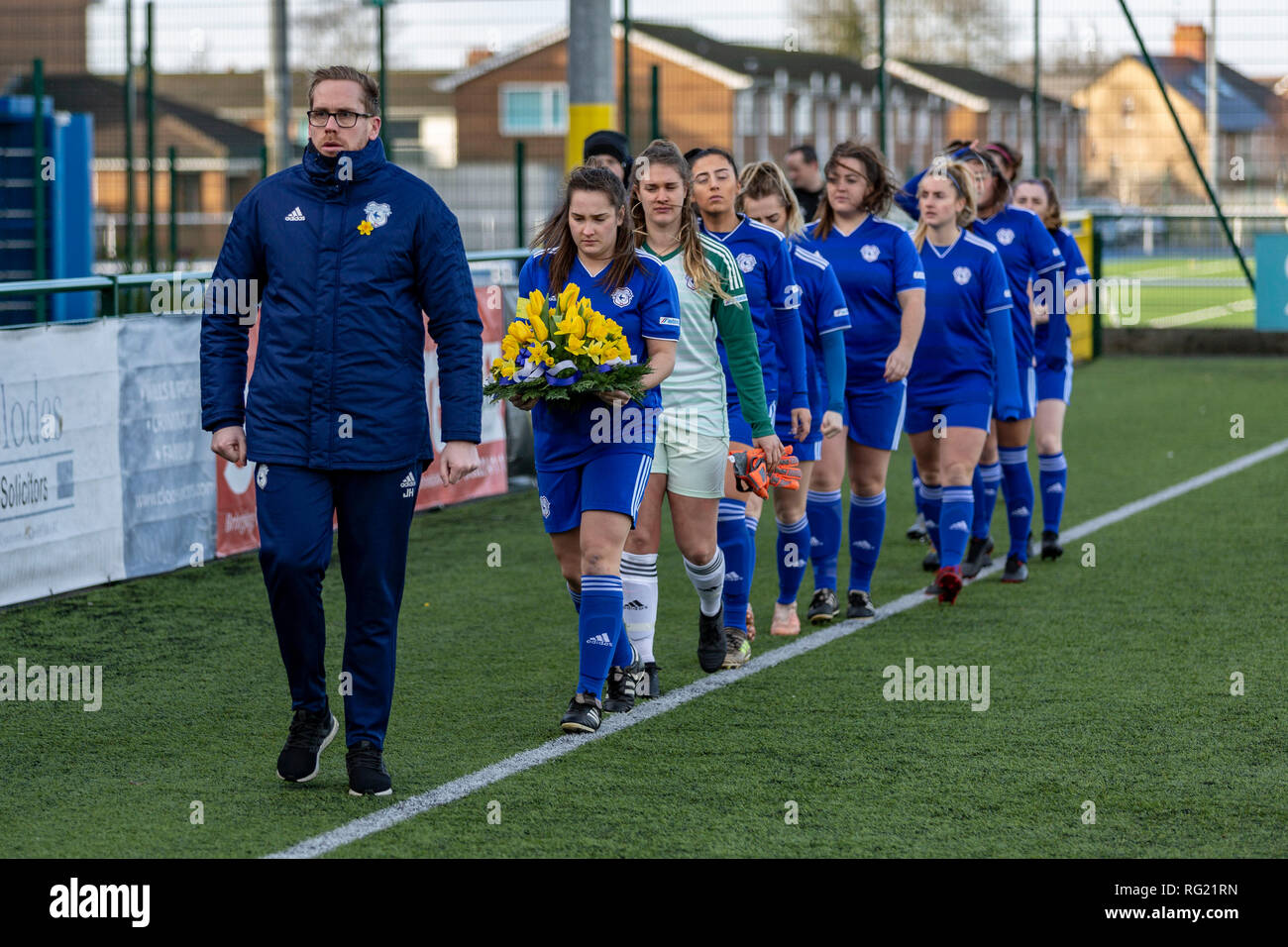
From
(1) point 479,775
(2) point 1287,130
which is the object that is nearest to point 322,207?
(1) point 479,775

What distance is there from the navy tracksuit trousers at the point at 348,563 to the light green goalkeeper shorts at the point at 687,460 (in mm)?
1375

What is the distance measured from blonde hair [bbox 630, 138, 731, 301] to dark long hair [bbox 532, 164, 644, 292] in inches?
14.4

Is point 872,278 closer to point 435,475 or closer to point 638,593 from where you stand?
point 638,593

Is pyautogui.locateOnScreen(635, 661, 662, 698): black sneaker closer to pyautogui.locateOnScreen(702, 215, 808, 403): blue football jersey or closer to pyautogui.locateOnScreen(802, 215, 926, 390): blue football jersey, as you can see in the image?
pyautogui.locateOnScreen(702, 215, 808, 403): blue football jersey

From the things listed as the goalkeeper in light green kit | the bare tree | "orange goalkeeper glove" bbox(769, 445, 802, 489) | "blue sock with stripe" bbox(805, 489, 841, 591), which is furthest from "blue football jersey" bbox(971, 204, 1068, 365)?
the bare tree

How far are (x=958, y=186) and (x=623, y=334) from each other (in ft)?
10.1

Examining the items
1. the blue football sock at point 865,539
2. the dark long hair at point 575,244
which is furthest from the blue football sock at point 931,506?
the dark long hair at point 575,244

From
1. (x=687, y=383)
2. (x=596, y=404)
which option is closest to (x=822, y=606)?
(x=687, y=383)

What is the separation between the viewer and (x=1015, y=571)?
9.18 metres

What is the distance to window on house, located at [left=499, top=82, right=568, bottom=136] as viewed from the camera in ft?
162

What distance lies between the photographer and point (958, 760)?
581cm

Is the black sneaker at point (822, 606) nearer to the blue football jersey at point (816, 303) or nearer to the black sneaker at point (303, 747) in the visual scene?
the blue football jersey at point (816, 303)
